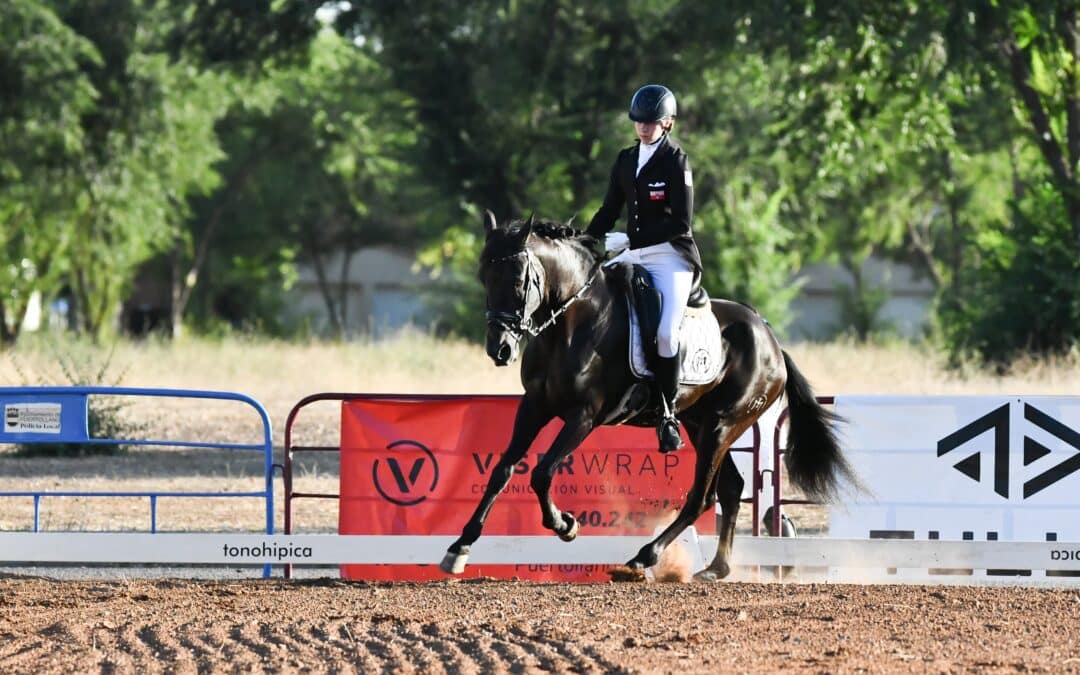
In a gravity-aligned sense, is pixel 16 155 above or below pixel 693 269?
above

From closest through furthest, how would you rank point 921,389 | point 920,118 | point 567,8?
1. point 921,389
2. point 920,118
3. point 567,8

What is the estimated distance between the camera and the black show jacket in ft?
30.9

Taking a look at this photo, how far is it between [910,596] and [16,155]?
1144 inches

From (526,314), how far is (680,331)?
4.13ft

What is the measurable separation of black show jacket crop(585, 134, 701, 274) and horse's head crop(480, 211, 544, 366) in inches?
35.3

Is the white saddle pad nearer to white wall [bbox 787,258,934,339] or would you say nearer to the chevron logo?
the chevron logo

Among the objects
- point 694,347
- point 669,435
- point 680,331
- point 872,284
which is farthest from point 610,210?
point 872,284

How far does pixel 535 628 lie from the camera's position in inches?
317

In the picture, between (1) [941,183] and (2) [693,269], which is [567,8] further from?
(2) [693,269]

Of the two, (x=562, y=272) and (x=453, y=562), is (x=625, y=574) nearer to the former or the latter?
(x=453, y=562)

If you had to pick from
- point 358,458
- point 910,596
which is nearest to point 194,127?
point 358,458

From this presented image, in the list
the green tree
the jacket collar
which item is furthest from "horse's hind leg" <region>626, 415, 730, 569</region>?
the green tree

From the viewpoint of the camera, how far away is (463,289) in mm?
44031

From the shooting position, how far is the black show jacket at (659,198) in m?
9.42
